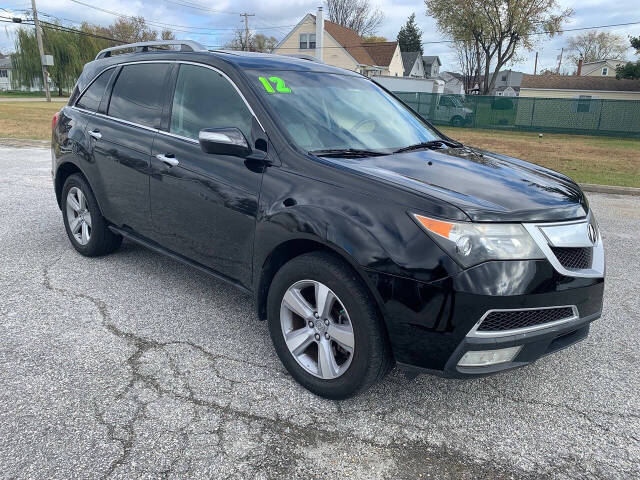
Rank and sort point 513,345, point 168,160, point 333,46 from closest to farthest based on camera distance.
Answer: point 513,345 < point 168,160 < point 333,46

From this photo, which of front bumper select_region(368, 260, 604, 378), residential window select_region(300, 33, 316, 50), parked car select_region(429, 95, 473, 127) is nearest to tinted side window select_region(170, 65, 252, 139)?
front bumper select_region(368, 260, 604, 378)

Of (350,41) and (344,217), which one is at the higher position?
(350,41)

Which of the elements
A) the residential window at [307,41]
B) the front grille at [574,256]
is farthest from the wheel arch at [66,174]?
the residential window at [307,41]

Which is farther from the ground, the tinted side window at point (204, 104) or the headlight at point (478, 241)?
the tinted side window at point (204, 104)

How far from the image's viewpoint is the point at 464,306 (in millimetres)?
2227

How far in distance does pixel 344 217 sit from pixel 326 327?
61 cm

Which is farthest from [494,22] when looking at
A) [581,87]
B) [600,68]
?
[600,68]

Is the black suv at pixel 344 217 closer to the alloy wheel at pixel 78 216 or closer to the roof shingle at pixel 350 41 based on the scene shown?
the alloy wheel at pixel 78 216

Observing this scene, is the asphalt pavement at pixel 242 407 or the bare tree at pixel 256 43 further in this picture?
the bare tree at pixel 256 43

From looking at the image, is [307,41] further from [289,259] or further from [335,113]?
[289,259]

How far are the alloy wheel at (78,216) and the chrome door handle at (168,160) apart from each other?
4.57 feet

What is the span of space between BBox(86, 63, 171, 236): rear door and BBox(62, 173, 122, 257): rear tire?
0.28 meters

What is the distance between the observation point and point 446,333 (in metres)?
2.28

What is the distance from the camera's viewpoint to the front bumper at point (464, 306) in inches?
87.6
